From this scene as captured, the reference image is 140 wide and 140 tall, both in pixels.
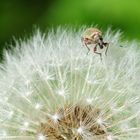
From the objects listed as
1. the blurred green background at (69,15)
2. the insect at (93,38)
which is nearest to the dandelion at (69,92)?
the insect at (93,38)

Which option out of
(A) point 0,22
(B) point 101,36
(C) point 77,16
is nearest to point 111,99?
(B) point 101,36

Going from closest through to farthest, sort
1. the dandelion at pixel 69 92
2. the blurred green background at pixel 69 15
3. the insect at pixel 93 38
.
Result: the dandelion at pixel 69 92
the insect at pixel 93 38
the blurred green background at pixel 69 15

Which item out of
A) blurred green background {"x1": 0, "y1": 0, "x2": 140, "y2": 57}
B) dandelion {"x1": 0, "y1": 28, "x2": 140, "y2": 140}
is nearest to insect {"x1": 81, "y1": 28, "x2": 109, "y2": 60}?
dandelion {"x1": 0, "y1": 28, "x2": 140, "y2": 140}

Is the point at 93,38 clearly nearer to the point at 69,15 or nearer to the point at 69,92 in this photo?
the point at 69,92

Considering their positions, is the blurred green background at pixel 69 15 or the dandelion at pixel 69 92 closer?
the dandelion at pixel 69 92

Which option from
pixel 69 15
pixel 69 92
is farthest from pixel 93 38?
pixel 69 15

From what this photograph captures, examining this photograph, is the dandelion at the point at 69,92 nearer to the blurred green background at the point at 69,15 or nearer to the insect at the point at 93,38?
the insect at the point at 93,38

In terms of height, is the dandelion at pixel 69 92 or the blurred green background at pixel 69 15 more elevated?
the blurred green background at pixel 69 15
